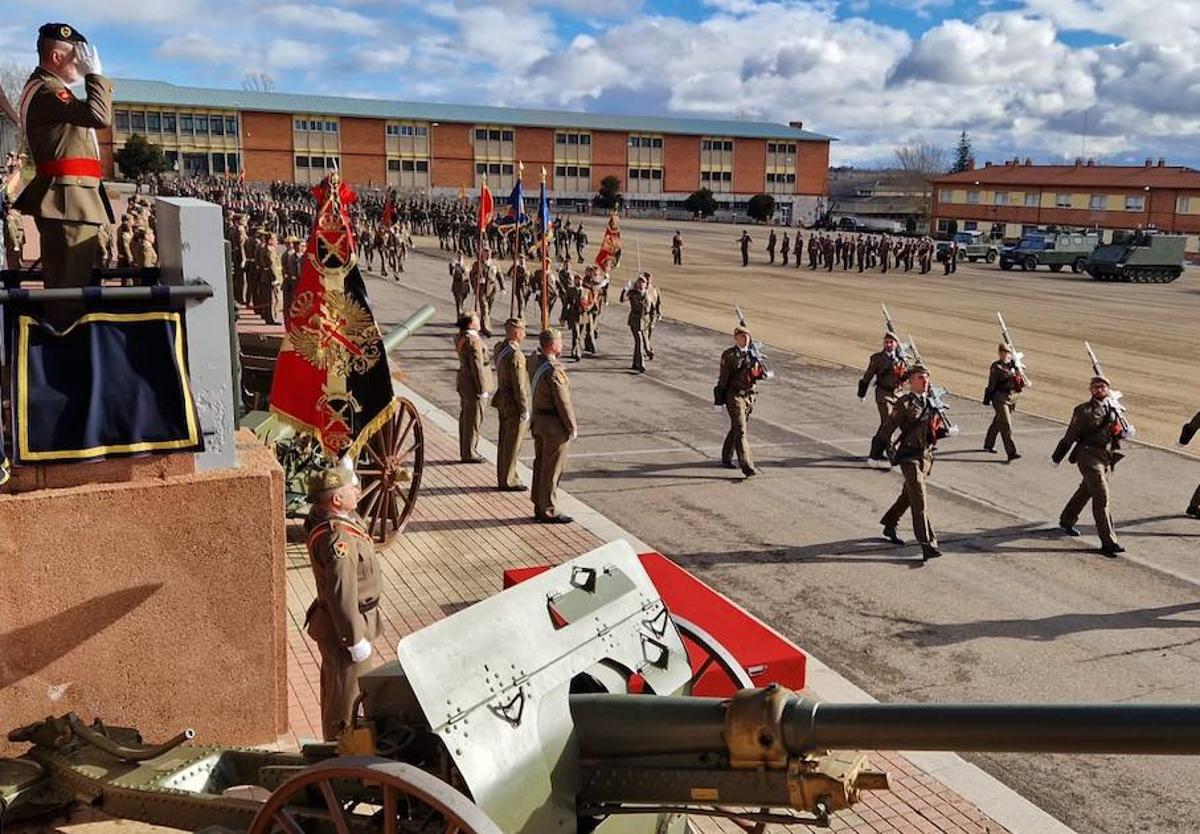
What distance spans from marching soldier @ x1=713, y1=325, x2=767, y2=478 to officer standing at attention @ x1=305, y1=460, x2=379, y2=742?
315 inches

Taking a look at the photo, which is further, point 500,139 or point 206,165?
point 500,139

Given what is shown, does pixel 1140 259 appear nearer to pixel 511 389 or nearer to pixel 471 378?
pixel 471 378

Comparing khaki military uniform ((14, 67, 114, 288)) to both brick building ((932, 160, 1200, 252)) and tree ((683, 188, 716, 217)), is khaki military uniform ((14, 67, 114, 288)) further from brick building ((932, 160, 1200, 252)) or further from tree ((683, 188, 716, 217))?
tree ((683, 188, 716, 217))

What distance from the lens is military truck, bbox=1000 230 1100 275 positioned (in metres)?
51.6

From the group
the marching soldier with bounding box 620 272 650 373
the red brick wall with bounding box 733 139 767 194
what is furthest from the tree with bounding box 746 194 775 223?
the marching soldier with bounding box 620 272 650 373

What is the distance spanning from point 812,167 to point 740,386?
8886 centimetres

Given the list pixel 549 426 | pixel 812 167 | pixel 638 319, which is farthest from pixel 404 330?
pixel 812 167

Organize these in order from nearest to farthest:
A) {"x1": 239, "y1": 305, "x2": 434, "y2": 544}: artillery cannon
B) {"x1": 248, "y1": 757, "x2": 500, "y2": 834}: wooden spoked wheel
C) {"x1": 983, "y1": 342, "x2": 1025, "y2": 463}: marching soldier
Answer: {"x1": 248, "y1": 757, "x2": 500, "y2": 834}: wooden spoked wheel
{"x1": 239, "y1": 305, "x2": 434, "y2": 544}: artillery cannon
{"x1": 983, "y1": 342, "x2": 1025, "y2": 463}: marching soldier

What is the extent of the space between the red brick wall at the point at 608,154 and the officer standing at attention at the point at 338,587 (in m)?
87.5

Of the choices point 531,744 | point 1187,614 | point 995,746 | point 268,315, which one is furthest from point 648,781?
point 268,315

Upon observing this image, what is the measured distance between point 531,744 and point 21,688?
9.82ft

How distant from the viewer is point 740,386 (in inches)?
522

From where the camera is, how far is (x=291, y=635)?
795cm

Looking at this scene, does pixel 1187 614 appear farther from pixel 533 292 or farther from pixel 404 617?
pixel 533 292
